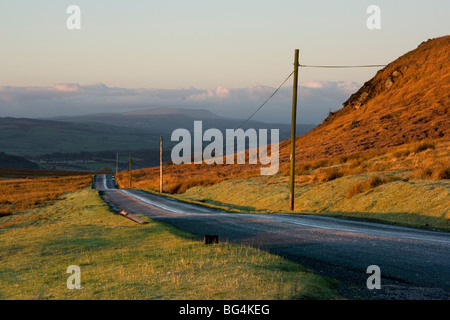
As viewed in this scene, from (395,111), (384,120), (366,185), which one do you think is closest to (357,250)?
(366,185)

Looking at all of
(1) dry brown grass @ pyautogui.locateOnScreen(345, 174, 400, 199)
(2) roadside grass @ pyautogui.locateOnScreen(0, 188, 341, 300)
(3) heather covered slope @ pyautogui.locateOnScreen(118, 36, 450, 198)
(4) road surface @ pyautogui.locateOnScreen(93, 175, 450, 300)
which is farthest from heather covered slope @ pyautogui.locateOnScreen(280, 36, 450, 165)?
(2) roadside grass @ pyautogui.locateOnScreen(0, 188, 341, 300)

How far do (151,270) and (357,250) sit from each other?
14.6 ft

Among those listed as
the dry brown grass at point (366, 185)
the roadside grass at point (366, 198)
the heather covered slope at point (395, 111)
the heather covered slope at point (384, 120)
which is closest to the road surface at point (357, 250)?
the roadside grass at point (366, 198)

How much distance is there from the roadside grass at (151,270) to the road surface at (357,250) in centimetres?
71

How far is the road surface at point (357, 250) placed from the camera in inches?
313

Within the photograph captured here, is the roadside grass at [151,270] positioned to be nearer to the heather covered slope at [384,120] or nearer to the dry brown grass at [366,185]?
the dry brown grass at [366,185]

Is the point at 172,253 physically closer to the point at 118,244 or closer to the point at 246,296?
the point at 118,244

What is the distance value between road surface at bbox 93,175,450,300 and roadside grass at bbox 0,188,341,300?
71cm

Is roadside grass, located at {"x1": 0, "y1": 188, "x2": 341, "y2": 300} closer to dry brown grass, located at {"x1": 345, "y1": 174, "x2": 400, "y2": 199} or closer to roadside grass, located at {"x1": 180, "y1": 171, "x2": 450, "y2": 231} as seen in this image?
roadside grass, located at {"x1": 180, "y1": 171, "x2": 450, "y2": 231}

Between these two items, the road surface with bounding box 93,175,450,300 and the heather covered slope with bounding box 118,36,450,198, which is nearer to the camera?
the road surface with bounding box 93,175,450,300

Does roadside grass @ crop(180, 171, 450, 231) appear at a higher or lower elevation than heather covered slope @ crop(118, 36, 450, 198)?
lower

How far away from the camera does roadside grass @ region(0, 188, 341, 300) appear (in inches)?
298

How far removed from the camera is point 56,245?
53.9 ft

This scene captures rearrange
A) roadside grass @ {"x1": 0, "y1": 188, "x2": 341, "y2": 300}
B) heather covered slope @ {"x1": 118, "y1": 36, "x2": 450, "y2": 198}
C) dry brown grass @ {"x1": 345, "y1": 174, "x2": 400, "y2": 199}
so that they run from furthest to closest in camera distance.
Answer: heather covered slope @ {"x1": 118, "y1": 36, "x2": 450, "y2": 198}
dry brown grass @ {"x1": 345, "y1": 174, "x2": 400, "y2": 199}
roadside grass @ {"x1": 0, "y1": 188, "x2": 341, "y2": 300}
